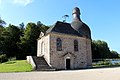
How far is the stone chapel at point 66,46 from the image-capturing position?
31.2 metres

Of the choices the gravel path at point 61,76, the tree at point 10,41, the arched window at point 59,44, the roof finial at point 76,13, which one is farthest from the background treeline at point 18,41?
the gravel path at point 61,76

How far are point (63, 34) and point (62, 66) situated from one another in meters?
5.59

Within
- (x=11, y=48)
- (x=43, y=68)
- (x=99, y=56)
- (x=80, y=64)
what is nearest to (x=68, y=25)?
(x=80, y=64)

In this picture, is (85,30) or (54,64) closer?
(54,64)

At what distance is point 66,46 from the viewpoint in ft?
108

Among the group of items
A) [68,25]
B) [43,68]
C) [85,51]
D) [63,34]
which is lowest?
[43,68]

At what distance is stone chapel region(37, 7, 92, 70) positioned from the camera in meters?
31.2

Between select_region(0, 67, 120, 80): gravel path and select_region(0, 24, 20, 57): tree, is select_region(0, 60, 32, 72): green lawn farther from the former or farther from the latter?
select_region(0, 24, 20, 57): tree

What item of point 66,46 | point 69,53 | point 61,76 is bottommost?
point 61,76

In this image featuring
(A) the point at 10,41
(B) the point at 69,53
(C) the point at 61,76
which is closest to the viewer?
(C) the point at 61,76

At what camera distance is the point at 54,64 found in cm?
3081

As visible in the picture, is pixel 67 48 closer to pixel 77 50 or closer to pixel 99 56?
pixel 77 50

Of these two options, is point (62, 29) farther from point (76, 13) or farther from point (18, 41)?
point (18, 41)

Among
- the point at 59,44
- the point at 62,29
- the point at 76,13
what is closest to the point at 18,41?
the point at 76,13
